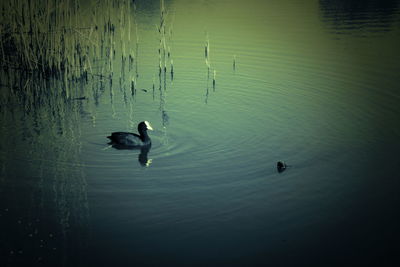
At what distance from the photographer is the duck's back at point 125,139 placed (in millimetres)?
7605

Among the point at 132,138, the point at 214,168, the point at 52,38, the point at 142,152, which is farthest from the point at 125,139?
the point at 52,38

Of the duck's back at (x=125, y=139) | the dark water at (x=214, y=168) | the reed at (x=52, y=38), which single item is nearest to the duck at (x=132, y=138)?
the duck's back at (x=125, y=139)

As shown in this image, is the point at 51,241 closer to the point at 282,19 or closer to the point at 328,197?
the point at 328,197

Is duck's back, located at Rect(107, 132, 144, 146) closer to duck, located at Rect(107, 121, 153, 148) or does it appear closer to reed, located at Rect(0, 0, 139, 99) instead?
duck, located at Rect(107, 121, 153, 148)

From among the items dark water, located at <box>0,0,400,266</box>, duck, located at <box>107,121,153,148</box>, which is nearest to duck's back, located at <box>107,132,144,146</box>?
duck, located at <box>107,121,153,148</box>

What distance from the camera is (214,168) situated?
6855mm

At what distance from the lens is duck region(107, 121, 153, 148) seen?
7618mm

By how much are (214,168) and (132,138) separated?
5.22 feet

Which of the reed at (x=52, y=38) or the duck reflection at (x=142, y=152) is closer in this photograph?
the duck reflection at (x=142, y=152)

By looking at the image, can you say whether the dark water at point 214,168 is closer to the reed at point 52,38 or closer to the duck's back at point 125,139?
the duck's back at point 125,139

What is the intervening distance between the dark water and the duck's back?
0.16 m

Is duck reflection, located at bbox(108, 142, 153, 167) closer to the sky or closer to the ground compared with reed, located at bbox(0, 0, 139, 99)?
closer to the ground

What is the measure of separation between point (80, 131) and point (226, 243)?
14.1ft

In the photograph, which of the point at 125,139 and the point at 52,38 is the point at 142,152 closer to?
the point at 125,139
